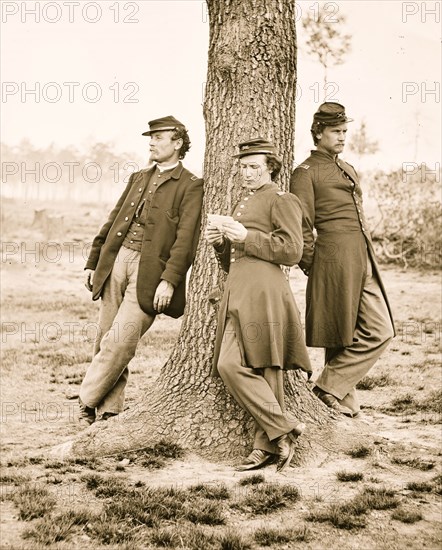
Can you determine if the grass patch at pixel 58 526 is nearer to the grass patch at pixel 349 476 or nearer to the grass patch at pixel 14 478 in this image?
the grass patch at pixel 14 478

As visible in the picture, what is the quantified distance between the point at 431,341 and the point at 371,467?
5.57 m

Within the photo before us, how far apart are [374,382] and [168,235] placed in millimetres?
3174

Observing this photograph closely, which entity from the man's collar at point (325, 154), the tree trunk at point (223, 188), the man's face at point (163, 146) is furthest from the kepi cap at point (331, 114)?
the man's face at point (163, 146)

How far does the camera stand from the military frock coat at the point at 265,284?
16.5 ft

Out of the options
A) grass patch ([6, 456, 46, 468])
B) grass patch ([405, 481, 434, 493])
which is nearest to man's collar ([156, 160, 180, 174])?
grass patch ([6, 456, 46, 468])

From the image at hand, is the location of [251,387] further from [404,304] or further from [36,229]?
[36,229]

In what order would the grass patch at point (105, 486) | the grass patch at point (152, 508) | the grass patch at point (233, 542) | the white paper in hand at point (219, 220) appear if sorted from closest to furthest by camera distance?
1. the grass patch at point (233, 542)
2. the grass patch at point (152, 508)
3. the grass patch at point (105, 486)
4. the white paper in hand at point (219, 220)

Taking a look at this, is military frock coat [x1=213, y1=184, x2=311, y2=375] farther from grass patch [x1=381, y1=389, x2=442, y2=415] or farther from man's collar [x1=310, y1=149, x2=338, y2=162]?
grass patch [x1=381, y1=389, x2=442, y2=415]

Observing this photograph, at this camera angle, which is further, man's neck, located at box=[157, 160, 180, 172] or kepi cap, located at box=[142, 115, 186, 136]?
man's neck, located at box=[157, 160, 180, 172]

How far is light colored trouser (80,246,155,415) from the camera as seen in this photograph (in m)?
5.99

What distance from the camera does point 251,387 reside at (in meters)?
4.99

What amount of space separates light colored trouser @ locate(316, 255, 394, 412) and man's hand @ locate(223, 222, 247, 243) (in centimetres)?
163

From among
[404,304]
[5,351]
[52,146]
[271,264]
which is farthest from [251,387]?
[52,146]

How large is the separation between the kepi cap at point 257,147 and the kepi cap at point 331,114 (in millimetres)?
1064
